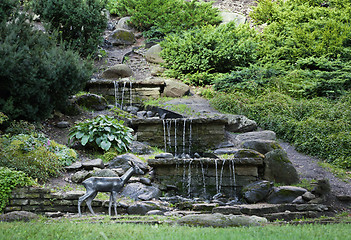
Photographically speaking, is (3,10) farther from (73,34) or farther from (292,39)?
(292,39)

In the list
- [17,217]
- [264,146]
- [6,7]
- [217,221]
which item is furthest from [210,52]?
[17,217]

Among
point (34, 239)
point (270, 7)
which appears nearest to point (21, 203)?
point (34, 239)

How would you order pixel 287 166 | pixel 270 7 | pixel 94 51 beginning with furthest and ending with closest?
pixel 270 7, pixel 94 51, pixel 287 166

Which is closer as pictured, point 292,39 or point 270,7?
point 292,39

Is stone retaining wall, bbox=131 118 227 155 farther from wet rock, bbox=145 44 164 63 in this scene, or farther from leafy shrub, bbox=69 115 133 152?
wet rock, bbox=145 44 164 63

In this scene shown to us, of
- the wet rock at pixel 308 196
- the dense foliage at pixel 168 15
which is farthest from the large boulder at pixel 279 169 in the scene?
the dense foliage at pixel 168 15

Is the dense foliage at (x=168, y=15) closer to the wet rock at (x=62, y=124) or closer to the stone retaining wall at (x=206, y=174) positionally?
the wet rock at (x=62, y=124)

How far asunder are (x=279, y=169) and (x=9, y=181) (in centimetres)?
A: 516

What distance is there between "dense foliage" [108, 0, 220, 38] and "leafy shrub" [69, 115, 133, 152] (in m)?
10.2

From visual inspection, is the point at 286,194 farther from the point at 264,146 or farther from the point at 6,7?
the point at 6,7

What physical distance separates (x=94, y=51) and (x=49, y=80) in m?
6.08

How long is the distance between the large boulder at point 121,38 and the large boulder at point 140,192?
1237 cm

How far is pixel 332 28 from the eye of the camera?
12.8m

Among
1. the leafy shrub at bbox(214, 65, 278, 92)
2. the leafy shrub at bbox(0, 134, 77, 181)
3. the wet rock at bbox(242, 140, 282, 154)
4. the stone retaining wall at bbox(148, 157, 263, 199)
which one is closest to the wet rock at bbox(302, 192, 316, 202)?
the stone retaining wall at bbox(148, 157, 263, 199)
